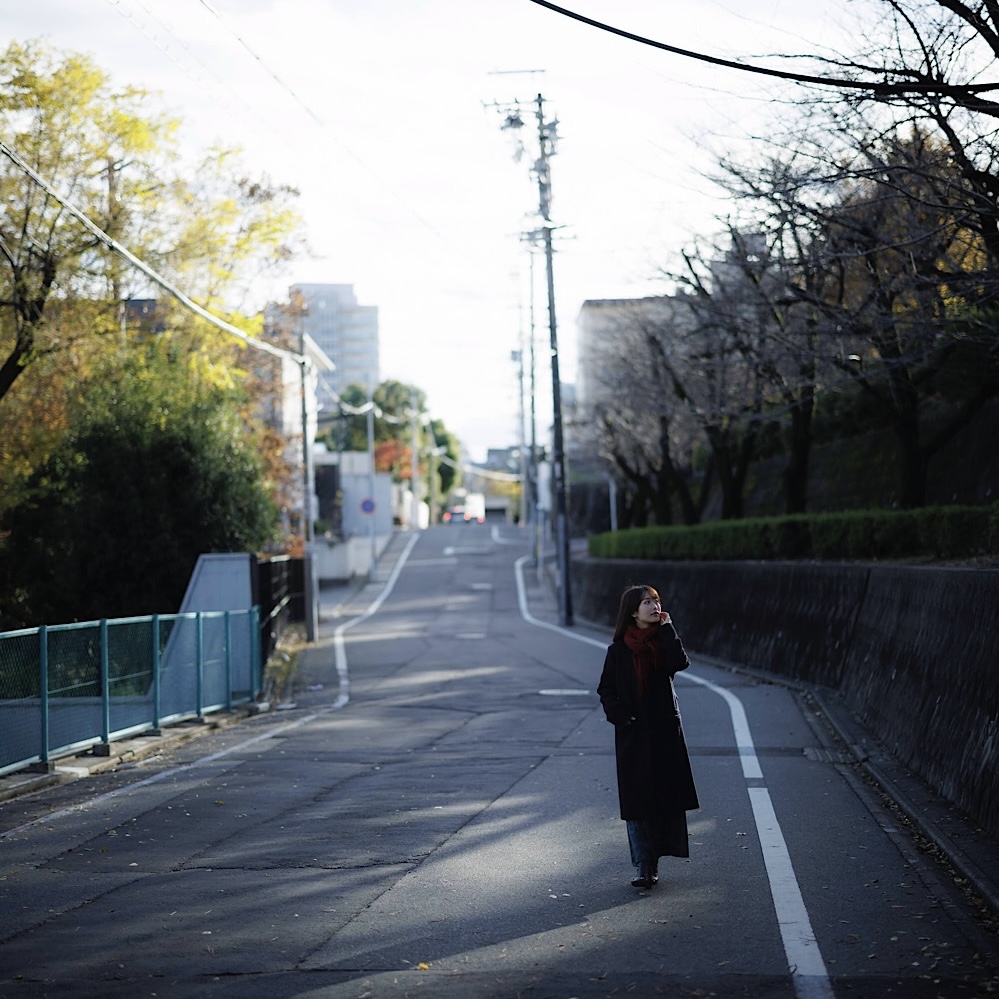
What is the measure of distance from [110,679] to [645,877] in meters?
9.24

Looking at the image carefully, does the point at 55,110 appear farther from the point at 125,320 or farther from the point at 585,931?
the point at 585,931

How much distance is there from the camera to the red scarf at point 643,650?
832 centimetres

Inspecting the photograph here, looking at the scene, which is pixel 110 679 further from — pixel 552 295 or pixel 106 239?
pixel 552 295

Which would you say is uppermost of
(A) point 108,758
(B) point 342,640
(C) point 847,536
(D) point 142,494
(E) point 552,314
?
(E) point 552,314

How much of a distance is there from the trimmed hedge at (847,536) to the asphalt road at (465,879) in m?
3.45

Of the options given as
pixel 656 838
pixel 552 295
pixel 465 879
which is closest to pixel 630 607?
pixel 656 838

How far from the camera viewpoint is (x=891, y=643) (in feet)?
49.6

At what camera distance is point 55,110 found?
83.3 ft

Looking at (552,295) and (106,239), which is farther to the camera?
(552,295)

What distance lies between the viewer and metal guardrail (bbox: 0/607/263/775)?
43.8 feet

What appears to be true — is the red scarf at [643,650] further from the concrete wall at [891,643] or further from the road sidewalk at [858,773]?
the concrete wall at [891,643]

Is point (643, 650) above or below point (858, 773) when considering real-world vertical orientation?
above

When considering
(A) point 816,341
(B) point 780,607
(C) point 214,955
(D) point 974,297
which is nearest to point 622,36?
(C) point 214,955

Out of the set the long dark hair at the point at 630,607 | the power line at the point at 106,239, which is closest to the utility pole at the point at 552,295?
the power line at the point at 106,239
